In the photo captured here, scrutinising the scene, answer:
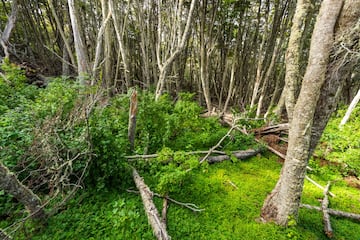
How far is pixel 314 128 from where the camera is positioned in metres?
1.91

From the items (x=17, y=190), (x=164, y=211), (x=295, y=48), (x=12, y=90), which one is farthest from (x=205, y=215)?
(x=12, y=90)

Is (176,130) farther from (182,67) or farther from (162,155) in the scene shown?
(182,67)

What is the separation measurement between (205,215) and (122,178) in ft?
4.33

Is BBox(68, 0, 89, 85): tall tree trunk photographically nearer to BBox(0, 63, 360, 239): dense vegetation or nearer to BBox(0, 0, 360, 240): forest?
BBox(0, 0, 360, 240): forest

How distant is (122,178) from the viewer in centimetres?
263

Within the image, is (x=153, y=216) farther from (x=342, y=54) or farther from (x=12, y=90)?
(x=12, y=90)

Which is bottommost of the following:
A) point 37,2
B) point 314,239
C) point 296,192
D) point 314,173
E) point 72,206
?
point 314,173

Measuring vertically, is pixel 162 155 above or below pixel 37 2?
below

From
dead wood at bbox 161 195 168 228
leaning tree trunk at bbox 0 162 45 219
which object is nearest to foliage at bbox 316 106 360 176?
dead wood at bbox 161 195 168 228

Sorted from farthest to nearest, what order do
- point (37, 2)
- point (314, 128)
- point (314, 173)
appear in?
point (37, 2) → point (314, 173) → point (314, 128)

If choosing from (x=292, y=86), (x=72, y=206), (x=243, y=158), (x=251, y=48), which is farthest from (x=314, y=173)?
(x=251, y=48)

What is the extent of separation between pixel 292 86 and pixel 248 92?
8.55 metres

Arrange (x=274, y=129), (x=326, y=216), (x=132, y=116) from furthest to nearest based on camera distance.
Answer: (x=274, y=129) < (x=132, y=116) < (x=326, y=216)

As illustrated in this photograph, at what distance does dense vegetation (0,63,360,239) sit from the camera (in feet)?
6.41
